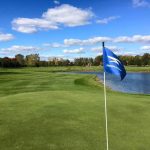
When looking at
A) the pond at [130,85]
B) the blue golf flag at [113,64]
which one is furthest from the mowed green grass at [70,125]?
the pond at [130,85]

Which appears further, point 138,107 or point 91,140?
point 138,107

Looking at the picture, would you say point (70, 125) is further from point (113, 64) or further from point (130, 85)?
point (130, 85)

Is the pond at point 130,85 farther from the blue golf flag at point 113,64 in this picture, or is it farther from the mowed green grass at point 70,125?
the blue golf flag at point 113,64

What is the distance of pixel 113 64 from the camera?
904 centimetres

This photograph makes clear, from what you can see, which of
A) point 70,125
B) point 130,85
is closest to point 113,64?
point 70,125

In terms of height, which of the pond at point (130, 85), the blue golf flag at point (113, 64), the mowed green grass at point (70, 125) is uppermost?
the blue golf flag at point (113, 64)

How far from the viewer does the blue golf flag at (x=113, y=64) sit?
9008 millimetres

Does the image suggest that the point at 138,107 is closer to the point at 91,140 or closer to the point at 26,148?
the point at 91,140

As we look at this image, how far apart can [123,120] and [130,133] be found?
180 cm

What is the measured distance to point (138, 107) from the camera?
15875 mm

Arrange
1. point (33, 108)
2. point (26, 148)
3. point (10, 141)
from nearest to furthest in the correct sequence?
point (26, 148), point (10, 141), point (33, 108)

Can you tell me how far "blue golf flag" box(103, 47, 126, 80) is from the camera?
9008 mm

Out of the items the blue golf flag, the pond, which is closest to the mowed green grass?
the blue golf flag

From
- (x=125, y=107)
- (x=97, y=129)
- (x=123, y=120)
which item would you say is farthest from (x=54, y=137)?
(x=125, y=107)
